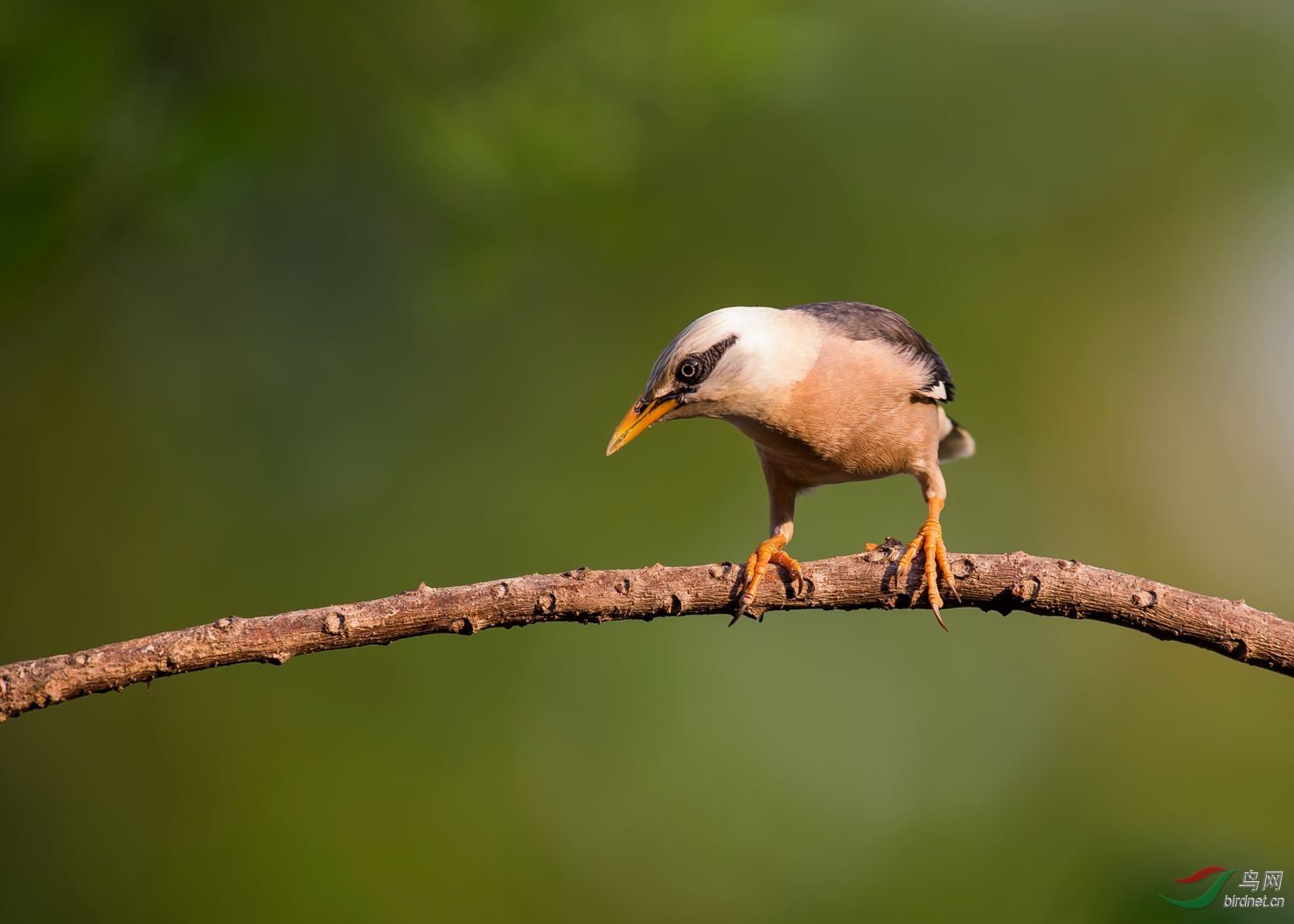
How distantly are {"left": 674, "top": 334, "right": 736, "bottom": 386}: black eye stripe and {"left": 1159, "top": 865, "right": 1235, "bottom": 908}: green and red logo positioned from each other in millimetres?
3280

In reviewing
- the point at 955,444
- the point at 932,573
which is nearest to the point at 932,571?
the point at 932,573

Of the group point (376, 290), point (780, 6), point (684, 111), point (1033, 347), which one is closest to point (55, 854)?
point (376, 290)

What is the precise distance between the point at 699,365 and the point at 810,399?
1.91ft

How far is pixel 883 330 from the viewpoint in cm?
502

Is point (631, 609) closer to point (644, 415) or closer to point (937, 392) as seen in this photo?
point (644, 415)

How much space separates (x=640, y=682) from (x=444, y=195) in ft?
22.9

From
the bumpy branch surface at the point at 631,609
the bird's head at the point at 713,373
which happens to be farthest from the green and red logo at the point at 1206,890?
the bird's head at the point at 713,373

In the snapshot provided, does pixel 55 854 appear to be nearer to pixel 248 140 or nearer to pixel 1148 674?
pixel 248 140

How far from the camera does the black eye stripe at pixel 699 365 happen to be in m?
4.09

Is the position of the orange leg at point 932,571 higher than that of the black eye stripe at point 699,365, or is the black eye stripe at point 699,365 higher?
the black eye stripe at point 699,365

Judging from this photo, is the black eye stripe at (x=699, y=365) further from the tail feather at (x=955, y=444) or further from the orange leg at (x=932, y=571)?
the tail feather at (x=955, y=444)

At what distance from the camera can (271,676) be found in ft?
38.5

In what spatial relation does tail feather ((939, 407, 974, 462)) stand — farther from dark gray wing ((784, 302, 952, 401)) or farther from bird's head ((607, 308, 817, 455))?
bird's head ((607, 308, 817, 455))

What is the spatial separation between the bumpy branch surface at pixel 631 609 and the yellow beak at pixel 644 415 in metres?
0.71
